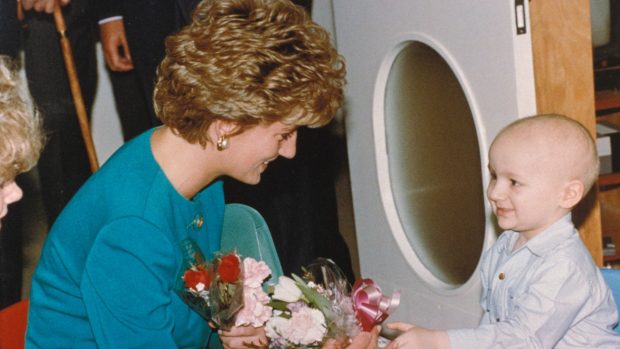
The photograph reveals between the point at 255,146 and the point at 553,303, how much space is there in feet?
2.37

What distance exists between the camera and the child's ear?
5.48 ft

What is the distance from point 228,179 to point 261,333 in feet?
5.01

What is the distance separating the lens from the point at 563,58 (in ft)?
6.57

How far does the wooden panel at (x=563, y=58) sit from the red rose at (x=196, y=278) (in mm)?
1000

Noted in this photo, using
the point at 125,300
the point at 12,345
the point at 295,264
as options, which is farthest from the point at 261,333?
the point at 295,264

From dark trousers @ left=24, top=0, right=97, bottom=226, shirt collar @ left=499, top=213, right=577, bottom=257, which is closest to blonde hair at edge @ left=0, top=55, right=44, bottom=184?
shirt collar @ left=499, top=213, right=577, bottom=257

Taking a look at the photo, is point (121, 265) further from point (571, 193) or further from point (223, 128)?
point (571, 193)

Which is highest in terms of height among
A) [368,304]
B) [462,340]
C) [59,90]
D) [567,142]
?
[59,90]

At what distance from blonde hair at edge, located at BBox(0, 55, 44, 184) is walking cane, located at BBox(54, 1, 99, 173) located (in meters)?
1.62

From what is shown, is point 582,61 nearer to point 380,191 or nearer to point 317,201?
point 380,191

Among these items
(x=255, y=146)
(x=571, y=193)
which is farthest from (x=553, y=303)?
(x=255, y=146)

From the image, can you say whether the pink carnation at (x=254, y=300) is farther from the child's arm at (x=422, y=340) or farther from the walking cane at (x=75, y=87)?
the walking cane at (x=75, y=87)

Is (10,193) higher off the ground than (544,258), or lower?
higher

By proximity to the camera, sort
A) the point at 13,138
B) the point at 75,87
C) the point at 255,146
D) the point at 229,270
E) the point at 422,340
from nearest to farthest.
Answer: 1. the point at 13,138
2. the point at 229,270
3. the point at 422,340
4. the point at 255,146
5. the point at 75,87
